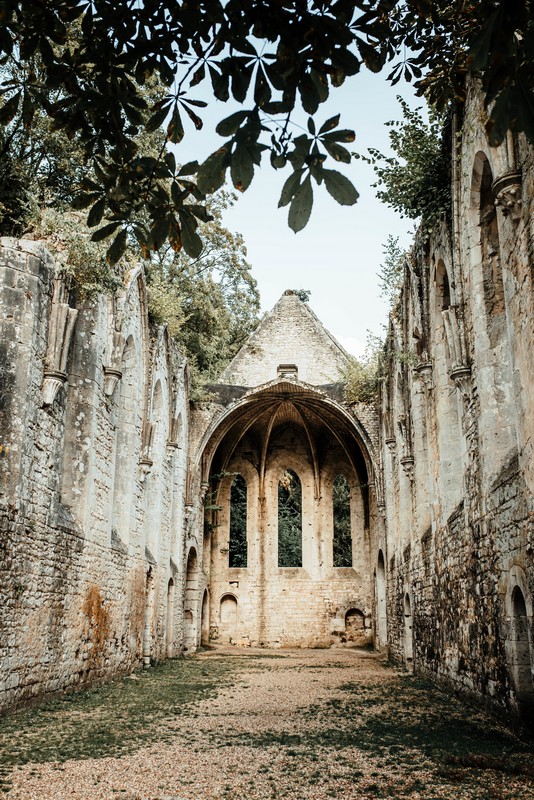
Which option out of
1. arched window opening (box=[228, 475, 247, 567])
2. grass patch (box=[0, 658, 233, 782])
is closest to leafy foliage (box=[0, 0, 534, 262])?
grass patch (box=[0, 658, 233, 782])

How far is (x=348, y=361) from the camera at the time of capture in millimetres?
21781

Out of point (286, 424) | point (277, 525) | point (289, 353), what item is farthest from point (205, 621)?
point (289, 353)

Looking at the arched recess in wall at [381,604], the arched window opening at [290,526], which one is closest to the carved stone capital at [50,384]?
the arched recess in wall at [381,604]

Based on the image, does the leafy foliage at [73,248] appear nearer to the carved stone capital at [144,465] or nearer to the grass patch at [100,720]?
the carved stone capital at [144,465]

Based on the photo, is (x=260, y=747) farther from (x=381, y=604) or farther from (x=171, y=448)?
(x=381, y=604)

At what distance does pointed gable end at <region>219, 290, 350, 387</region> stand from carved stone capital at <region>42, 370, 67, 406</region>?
13.1 metres

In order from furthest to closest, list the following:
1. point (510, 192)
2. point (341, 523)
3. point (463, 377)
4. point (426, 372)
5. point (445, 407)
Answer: point (341, 523) < point (426, 372) < point (445, 407) < point (463, 377) < point (510, 192)

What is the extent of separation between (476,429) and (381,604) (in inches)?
490

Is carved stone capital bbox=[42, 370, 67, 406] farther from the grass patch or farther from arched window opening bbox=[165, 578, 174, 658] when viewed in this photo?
arched window opening bbox=[165, 578, 174, 658]

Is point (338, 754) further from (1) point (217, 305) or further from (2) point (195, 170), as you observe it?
(1) point (217, 305)

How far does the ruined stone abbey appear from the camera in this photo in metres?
7.21

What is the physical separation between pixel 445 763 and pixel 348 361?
16.9 metres

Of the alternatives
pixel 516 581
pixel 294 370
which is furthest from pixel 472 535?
pixel 294 370

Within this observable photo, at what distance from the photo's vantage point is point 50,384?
28.6ft
